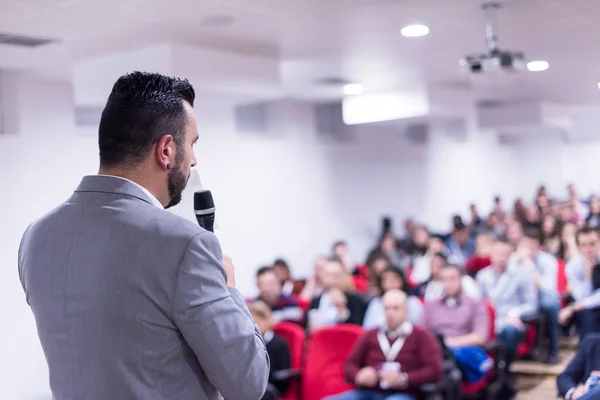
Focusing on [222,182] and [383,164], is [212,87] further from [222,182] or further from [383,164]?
[383,164]

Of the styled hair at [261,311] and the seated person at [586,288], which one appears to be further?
the seated person at [586,288]

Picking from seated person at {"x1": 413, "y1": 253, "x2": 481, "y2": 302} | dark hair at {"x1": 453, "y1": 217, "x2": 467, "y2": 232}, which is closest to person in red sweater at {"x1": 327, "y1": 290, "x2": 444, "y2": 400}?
seated person at {"x1": 413, "y1": 253, "x2": 481, "y2": 302}

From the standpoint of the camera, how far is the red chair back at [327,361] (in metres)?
4.92

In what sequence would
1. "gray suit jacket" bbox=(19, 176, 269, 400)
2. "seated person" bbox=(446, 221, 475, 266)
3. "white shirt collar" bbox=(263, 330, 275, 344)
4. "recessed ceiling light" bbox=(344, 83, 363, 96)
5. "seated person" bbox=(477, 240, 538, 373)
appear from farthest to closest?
"seated person" bbox=(446, 221, 475, 266) < "recessed ceiling light" bbox=(344, 83, 363, 96) < "seated person" bbox=(477, 240, 538, 373) < "white shirt collar" bbox=(263, 330, 275, 344) < "gray suit jacket" bbox=(19, 176, 269, 400)

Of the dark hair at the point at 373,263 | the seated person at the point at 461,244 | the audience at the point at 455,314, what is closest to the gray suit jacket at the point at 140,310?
the audience at the point at 455,314

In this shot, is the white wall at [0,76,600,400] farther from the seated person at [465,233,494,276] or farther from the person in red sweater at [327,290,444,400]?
the seated person at [465,233,494,276]

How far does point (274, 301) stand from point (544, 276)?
2.46 meters

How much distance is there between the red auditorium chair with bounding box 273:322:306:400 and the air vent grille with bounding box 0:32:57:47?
2.39 meters

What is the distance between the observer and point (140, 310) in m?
1.19

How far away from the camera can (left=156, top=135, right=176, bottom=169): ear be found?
1261mm

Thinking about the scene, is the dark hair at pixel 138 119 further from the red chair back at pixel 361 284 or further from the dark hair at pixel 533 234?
the dark hair at pixel 533 234

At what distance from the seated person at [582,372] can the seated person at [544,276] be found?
244 cm

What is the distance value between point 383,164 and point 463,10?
20.5 feet

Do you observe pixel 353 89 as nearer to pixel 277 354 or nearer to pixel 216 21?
pixel 216 21
